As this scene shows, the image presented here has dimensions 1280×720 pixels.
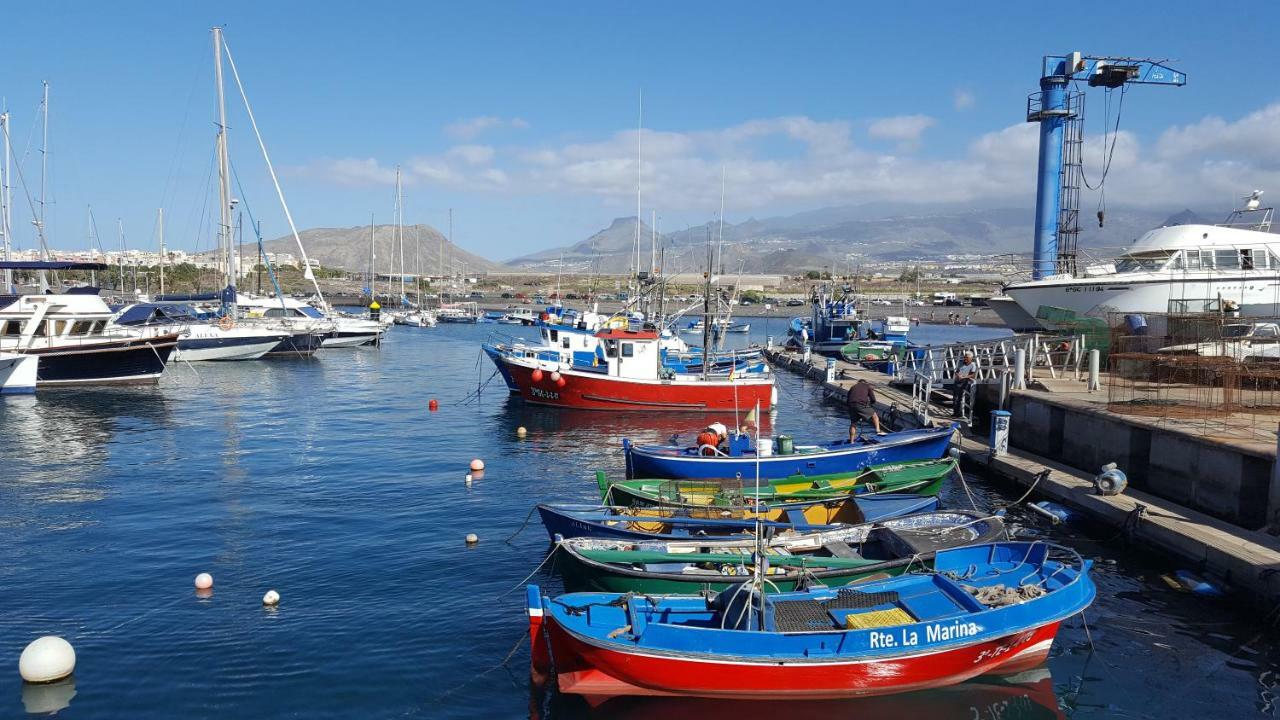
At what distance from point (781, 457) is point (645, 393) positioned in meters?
15.6

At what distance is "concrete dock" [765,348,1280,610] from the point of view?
14.0m

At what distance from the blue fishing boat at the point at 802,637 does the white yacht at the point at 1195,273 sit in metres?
22.9

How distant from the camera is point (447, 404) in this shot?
37156 millimetres

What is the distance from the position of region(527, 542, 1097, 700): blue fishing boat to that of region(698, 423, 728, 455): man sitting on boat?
7.38 metres

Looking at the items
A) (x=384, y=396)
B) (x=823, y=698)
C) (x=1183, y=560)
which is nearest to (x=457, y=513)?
(x=823, y=698)

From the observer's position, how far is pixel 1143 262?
113 ft

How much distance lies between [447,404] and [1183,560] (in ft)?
91.6

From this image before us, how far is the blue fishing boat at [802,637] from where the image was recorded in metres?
10.3

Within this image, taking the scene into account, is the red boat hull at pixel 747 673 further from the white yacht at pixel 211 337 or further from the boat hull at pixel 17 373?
the white yacht at pixel 211 337

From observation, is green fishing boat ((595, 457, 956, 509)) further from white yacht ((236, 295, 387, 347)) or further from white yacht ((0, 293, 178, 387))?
white yacht ((236, 295, 387, 347))

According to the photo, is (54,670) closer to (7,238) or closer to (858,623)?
(858,623)

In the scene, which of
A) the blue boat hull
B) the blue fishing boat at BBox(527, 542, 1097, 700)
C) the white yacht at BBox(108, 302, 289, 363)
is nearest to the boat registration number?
the blue boat hull

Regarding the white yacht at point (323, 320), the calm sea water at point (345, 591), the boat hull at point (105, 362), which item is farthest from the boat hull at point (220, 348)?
the calm sea water at point (345, 591)

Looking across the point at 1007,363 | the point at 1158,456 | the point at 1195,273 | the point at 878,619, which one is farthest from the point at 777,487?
the point at 1195,273
